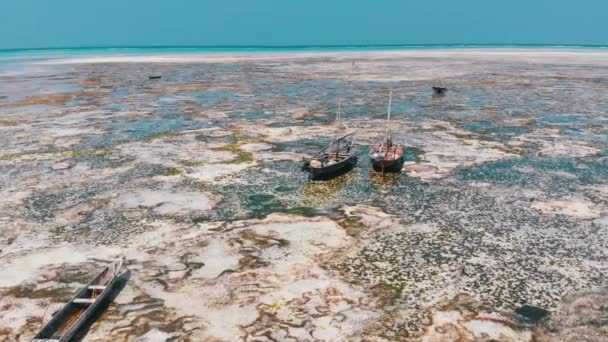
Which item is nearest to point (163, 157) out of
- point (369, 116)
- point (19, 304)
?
point (19, 304)

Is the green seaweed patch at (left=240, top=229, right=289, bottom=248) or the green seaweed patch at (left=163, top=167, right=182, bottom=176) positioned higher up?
the green seaweed patch at (left=163, top=167, right=182, bottom=176)

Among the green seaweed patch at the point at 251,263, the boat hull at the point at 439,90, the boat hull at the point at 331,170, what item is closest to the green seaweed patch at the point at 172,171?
the boat hull at the point at 331,170

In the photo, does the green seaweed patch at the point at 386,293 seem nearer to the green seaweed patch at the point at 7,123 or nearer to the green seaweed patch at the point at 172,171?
the green seaweed patch at the point at 172,171

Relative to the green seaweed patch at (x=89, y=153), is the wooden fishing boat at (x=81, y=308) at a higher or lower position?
lower

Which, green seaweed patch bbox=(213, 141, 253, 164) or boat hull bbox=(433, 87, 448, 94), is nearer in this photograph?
green seaweed patch bbox=(213, 141, 253, 164)

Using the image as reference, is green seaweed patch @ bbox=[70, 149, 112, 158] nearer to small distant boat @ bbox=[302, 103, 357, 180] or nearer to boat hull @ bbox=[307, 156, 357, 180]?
small distant boat @ bbox=[302, 103, 357, 180]

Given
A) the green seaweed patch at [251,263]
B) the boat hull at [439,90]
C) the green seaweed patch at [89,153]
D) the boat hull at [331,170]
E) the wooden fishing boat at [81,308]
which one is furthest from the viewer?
the boat hull at [439,90]

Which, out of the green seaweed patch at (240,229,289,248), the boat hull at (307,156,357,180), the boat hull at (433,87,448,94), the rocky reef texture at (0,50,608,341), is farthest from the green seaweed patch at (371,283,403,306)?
the boat hull at (433,87,448,94)

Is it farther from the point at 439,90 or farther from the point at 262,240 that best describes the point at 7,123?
the point at 439,90
